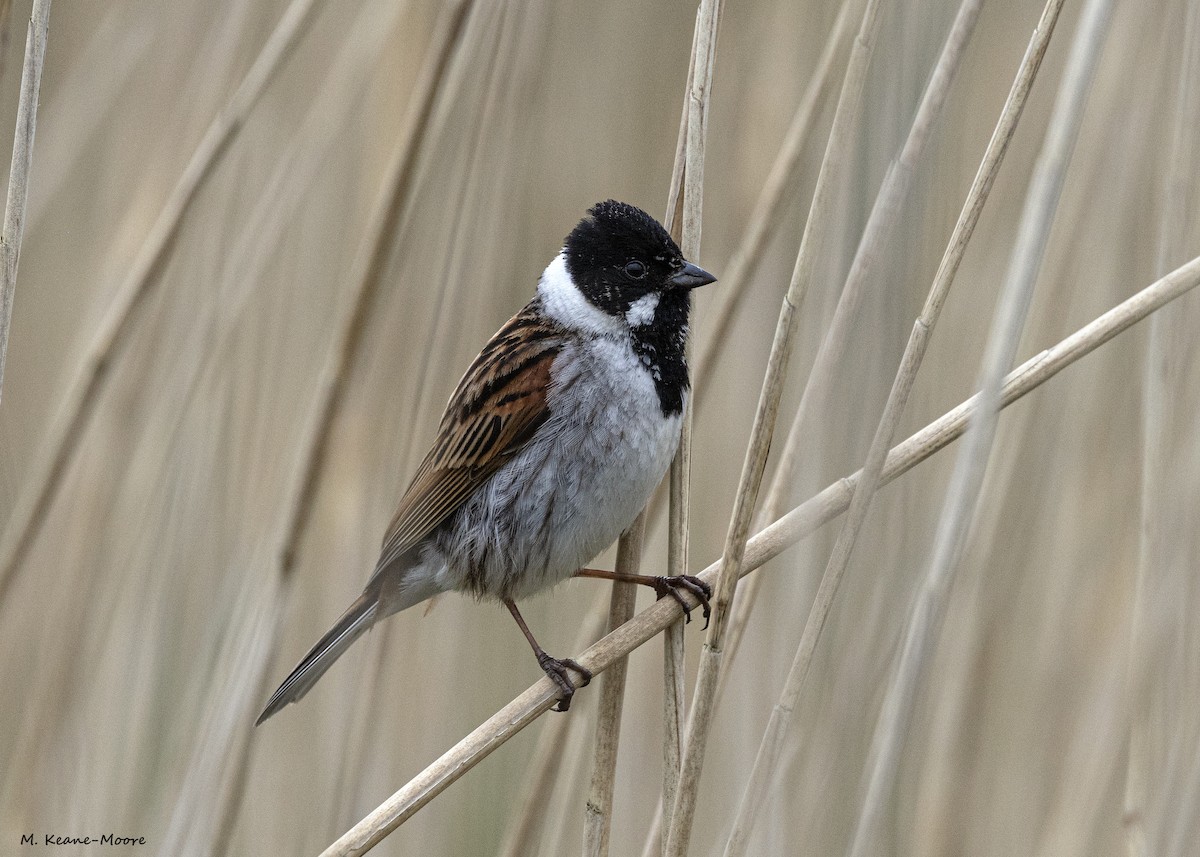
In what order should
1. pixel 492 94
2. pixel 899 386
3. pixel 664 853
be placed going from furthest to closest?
pixel 492 94 < pixel 664 853 < pixel 899 386

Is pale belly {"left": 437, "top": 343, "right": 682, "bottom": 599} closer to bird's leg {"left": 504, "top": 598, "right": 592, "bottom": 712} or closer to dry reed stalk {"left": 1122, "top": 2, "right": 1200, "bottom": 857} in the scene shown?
bird's leg {"left": 504, "top": 598, "right": 592, "bottom": 712}

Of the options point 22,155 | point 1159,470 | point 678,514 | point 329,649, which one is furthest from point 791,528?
point 22,155

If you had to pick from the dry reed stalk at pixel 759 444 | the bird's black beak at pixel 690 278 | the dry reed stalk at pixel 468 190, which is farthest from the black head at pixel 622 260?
the dry reed stalk at pixel 759 444

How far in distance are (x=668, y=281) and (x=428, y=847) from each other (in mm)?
1502

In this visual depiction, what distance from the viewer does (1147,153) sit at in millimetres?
2498

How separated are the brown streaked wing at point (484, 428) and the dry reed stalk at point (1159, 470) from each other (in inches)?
48.3

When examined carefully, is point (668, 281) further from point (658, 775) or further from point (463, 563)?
point (658, 775)

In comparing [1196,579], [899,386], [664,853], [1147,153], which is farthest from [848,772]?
[1147,153]

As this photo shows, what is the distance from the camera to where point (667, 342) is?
2.43 metres

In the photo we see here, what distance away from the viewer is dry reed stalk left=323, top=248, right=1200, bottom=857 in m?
1.70

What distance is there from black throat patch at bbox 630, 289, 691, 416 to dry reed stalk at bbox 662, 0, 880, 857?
716 mm

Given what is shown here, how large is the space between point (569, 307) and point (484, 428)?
342 millimetres

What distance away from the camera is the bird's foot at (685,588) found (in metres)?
1.97

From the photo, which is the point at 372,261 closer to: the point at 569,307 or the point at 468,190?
the point at 468,190
